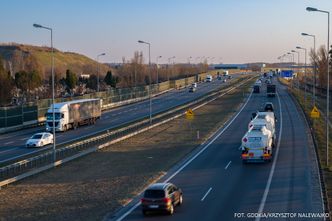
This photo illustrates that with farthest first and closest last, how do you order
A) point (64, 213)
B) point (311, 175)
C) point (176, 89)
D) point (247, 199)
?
point (176, 89)
point (311, 175)
point (247, 199)
point (64, 213)

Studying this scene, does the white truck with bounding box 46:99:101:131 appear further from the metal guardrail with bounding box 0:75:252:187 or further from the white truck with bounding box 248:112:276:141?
the white truck with bounding box 248:112:276:141

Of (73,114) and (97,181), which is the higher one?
(73,114)

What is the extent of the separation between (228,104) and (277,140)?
144ft

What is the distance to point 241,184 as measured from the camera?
29828mm

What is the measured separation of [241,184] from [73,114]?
1354 inches

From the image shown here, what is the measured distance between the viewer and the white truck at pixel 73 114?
58062 mm

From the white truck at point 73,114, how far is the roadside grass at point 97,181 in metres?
10.0

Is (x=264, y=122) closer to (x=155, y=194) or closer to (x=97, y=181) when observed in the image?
(x=97, y=181)

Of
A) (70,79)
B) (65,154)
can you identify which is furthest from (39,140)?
(70,79)

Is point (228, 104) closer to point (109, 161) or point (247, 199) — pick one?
point (109, 161)

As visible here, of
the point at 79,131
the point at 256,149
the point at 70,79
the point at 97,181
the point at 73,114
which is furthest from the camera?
the point at 70,79

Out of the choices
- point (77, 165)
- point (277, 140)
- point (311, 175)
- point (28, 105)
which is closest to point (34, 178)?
point (77, 165)

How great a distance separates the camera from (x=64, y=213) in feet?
77.9

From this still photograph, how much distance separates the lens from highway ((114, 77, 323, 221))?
23.6 meters
